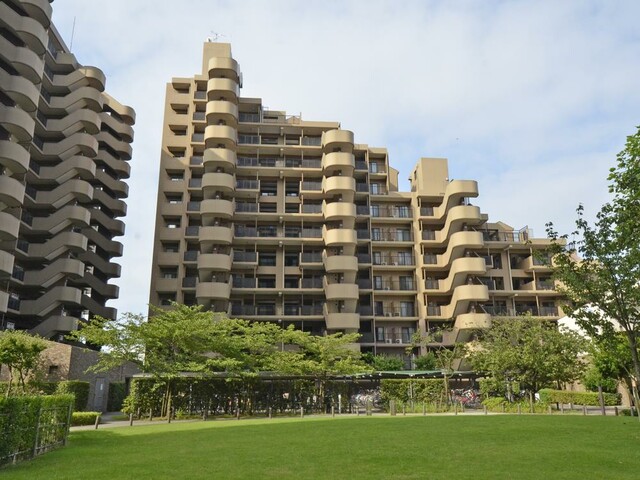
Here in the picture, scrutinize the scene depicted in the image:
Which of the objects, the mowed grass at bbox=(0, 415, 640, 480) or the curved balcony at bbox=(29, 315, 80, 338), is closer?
the mowed grass at bbox=(0, 415, 640, 480)

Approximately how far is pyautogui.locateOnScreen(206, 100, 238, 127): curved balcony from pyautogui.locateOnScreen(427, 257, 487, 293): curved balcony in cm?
2862

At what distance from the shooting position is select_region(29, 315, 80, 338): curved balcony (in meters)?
48.4

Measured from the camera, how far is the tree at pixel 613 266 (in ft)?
60.8

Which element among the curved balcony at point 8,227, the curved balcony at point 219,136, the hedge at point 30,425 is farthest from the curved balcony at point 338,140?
the hedge at point 30,425

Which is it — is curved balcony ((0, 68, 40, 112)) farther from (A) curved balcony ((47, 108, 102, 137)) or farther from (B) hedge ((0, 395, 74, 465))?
(B) hedge ((0, 395, 74, 465))

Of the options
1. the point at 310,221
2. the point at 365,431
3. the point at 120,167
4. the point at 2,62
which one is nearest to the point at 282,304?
the point at 310,221

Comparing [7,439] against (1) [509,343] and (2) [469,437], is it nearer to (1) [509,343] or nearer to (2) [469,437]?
(2) [469,437]

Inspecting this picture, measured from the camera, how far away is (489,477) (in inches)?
441

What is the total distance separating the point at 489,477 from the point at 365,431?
9.46m

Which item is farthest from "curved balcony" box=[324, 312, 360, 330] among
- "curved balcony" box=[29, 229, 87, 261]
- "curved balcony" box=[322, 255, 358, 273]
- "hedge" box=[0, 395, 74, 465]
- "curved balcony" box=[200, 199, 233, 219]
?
"hedge" box=[0, 395, 74, 465]

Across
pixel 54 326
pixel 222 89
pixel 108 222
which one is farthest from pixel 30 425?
pixel 222 89

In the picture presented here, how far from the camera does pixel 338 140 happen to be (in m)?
62.4

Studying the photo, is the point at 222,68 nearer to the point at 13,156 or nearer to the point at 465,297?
the point at 13,156

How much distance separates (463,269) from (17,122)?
4194 centimetres
